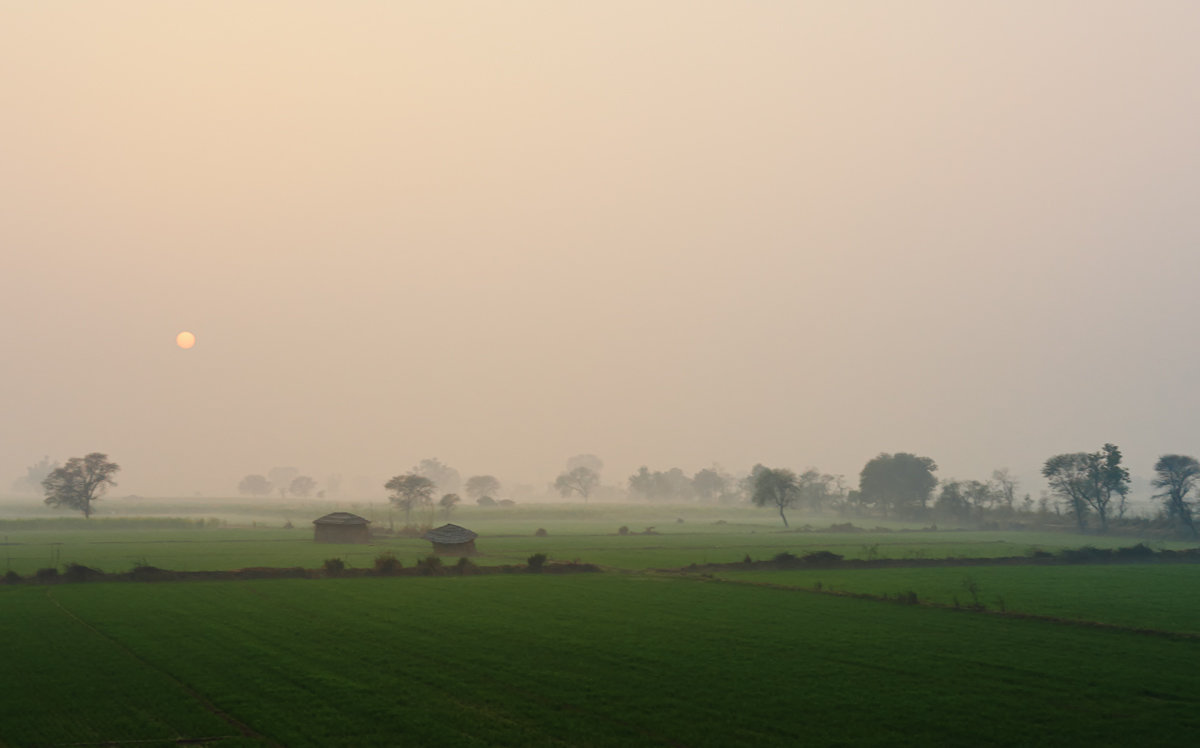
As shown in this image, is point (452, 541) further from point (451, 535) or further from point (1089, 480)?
point (1089, 480)

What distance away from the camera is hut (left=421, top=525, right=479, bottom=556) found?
68125mm

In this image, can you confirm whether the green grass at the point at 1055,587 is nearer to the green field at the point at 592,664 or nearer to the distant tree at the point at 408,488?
the green field at the point at 592,664

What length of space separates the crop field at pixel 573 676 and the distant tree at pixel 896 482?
146 meters

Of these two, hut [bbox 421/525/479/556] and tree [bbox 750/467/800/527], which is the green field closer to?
hut [bbox 421/525/479/556]

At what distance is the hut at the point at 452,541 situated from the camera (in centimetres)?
6812

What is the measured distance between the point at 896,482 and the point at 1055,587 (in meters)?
136

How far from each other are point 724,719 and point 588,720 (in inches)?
130

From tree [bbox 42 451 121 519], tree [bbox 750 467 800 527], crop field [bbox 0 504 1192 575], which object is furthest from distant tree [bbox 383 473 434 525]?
tree [bbox 750 467 800 527]

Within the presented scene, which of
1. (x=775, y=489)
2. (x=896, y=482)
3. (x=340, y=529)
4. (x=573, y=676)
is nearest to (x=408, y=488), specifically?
(x=340, y=529)

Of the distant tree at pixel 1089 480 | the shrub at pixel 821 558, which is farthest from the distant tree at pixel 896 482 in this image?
the shrub at pixel 821 558

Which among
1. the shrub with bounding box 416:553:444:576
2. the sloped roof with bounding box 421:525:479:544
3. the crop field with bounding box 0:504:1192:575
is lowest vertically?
the crop field with bounding box 0:504:1192:575

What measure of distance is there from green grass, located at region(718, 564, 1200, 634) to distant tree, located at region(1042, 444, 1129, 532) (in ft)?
178

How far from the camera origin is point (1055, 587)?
147 feet

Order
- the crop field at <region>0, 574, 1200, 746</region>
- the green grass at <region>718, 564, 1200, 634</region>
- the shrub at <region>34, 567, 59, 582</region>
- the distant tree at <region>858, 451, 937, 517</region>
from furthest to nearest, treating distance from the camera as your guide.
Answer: the distant tree at <region>858, 451, 937, 517</region> → the shrub at <region>34, 567, 59, 582</region> → the green grass at <region>718, 564, 1200, 634</region> → the crop field at <region>0, 574, 1200, 746</region>
